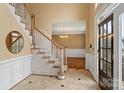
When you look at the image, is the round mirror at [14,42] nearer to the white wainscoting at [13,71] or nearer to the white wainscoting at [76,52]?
the white wainscoting at [13,71]

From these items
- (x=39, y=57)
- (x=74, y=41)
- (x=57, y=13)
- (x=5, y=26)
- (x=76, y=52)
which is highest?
(x=57, y=13)

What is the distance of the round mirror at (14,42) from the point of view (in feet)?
13.2

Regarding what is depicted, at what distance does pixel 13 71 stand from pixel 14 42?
915 millimetres

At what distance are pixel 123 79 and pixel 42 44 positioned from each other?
15.1 ft

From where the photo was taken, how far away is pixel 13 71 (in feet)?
14.1

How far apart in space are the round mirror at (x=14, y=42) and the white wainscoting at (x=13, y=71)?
1.03ft

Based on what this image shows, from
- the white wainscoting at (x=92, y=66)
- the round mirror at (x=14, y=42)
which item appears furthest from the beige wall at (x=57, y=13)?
the round mirror at (x=14, y=42)

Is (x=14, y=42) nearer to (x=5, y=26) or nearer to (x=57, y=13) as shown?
(x=5, y=26)

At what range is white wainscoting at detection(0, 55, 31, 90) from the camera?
3713mm

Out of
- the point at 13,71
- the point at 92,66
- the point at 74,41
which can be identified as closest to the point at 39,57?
the point at 13,71

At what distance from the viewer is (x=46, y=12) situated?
7.46 metres

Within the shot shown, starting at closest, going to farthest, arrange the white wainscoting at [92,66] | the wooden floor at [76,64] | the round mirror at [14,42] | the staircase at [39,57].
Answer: the round mirror at [14,42] < the white wainscoting at [92,66] < the staircase at [39,57] < the wooden floor at [76,64]

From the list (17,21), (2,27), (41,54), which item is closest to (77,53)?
(41,54)

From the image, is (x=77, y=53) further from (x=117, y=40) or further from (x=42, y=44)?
(x=117, y=40)
